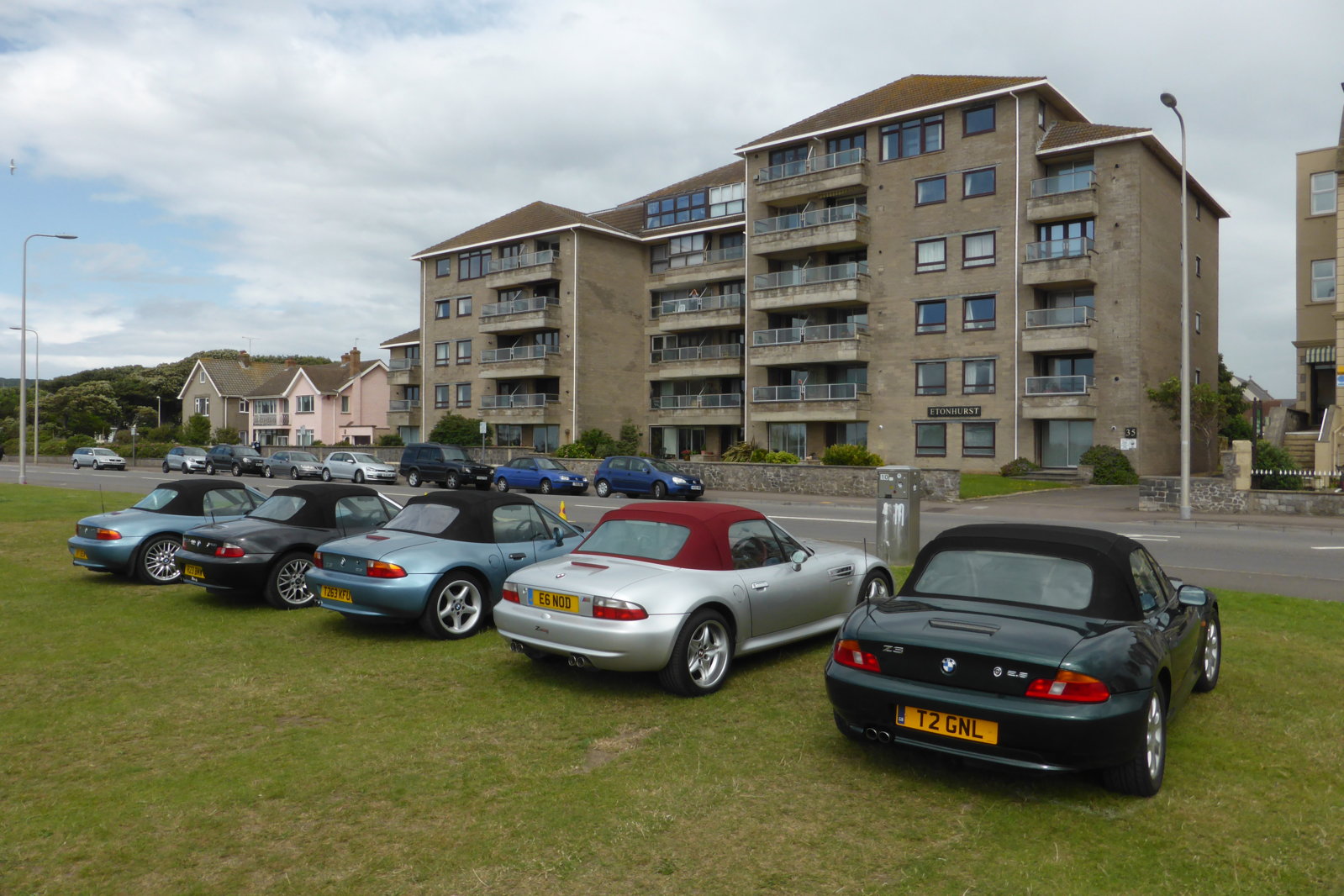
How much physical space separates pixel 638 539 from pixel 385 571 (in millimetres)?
2663

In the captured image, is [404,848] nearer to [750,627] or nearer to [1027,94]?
[750,627]

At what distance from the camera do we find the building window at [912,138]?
4150 centimetres

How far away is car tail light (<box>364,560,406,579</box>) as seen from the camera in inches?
341

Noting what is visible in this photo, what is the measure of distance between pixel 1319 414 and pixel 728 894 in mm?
44458

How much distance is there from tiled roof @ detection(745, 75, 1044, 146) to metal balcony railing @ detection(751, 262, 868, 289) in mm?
6537

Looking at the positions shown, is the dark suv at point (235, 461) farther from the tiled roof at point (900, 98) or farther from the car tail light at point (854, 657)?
the car tail light at point (854, 657)

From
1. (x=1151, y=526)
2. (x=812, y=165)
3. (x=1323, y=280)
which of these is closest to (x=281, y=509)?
(x=1151, y=526)

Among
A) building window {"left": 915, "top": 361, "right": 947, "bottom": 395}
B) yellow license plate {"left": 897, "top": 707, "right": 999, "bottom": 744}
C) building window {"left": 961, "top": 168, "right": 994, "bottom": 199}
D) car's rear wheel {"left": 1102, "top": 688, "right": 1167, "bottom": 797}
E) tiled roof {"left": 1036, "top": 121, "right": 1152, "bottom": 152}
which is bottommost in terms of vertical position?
car's rear wheel {"left": 1102, "top": 688, "right": 1167, "bottom": 797}

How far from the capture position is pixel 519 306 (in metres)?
54.7

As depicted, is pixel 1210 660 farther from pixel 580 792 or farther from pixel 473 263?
pixel 473 263

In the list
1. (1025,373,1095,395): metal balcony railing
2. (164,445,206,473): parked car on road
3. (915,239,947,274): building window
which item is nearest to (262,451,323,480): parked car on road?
(164,445,206,473): parked car on road

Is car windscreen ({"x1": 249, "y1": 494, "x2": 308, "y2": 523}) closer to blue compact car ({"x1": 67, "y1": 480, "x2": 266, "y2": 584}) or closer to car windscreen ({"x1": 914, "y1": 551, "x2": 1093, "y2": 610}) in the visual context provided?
blue compact car ({"x1": 67, "y1": 480, "x2": 266, "y2": 584})

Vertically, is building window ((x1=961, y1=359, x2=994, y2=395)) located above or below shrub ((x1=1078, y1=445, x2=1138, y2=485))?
above

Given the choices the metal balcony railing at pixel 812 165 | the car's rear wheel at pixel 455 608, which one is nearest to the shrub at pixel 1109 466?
the metal balcony railing at pixel 812 165
